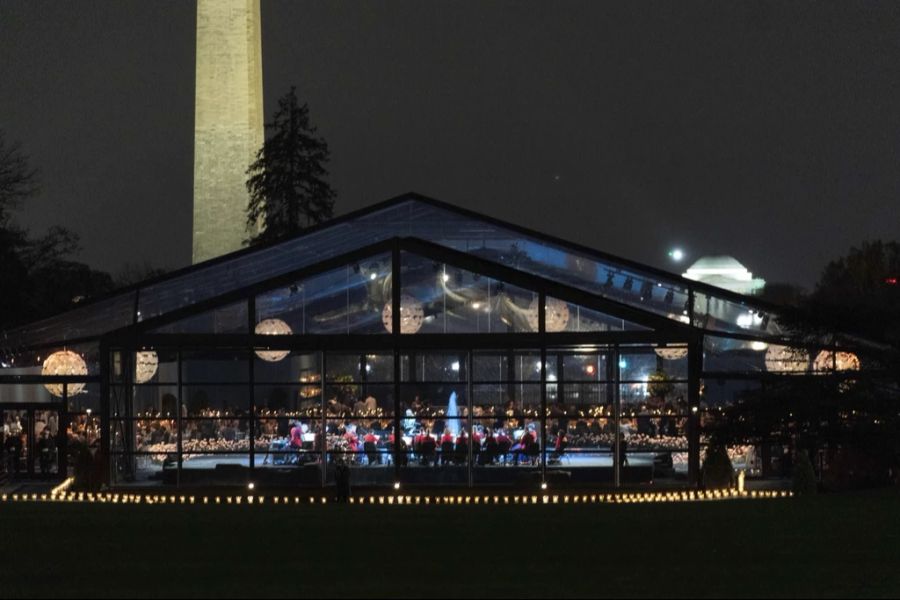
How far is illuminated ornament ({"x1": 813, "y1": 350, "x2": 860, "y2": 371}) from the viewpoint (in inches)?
1457

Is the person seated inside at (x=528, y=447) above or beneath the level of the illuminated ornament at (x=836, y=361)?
beneath

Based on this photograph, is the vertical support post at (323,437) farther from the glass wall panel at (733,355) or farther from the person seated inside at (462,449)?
the glass wall panel at (733,355)

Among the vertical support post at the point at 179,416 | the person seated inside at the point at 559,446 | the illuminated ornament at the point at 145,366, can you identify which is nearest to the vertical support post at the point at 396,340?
the person seated inside at the point at 559,446

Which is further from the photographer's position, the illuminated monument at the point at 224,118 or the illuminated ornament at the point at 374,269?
the illuminated monument at the point at 224,118

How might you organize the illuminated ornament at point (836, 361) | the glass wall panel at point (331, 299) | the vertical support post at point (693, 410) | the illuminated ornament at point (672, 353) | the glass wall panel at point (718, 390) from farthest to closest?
the glass wall panel at point (718, 390) → the glass wall panel at point (331, 299) → the illuminated ornament at point (672, 353) → the vertical support post at point (693, 410) → the illuminated ornament at point (836, 361)

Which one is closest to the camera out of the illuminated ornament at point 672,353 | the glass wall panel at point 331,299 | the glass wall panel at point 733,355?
the illuminated ornament at point 672,353

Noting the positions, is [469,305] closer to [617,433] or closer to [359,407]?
[359,407]

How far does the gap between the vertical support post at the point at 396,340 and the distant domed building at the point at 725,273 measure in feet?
369

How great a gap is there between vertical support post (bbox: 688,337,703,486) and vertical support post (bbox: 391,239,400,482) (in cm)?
587

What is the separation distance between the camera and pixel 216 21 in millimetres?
61156

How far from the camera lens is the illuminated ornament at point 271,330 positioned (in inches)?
1494

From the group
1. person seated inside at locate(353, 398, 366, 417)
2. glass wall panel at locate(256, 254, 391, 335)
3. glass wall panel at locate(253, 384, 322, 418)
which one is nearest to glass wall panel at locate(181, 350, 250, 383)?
glass wall panel at locate(253, 384, 322, 418)

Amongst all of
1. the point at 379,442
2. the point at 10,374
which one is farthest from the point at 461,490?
the point at 10,374

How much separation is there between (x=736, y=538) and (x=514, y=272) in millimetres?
15693
